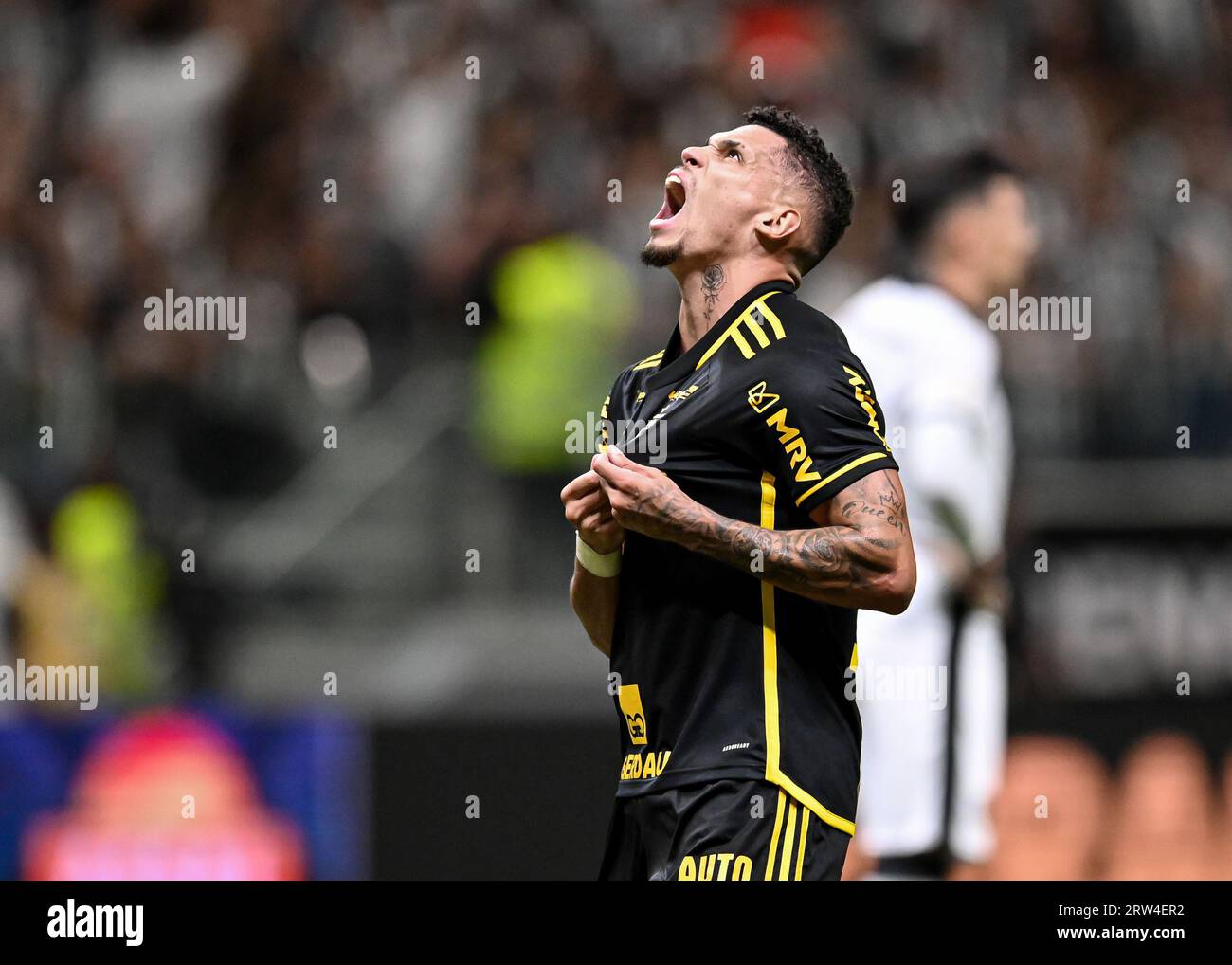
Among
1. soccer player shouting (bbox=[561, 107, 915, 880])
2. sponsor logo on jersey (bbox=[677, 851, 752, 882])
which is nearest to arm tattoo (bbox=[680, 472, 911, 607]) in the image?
soccer player shouting (bbox=[561, 107, 915, 880])

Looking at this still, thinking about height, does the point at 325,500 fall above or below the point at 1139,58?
below

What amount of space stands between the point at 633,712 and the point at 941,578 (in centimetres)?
277

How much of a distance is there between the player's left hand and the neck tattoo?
53 cm

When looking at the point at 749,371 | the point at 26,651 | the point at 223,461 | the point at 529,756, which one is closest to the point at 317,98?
the point at 223,461

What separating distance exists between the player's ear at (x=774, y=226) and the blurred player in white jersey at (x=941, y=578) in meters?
2.32

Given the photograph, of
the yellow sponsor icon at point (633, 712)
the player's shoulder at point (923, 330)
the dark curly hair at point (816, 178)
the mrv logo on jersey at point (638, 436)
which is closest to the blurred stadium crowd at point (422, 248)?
the player's shoulder at point (923, 330)

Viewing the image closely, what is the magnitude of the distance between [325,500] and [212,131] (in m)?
3.31

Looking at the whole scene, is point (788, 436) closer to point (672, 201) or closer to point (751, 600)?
point (751, 600)

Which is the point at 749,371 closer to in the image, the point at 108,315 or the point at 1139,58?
the point at 108,315

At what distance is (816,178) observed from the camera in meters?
4.36

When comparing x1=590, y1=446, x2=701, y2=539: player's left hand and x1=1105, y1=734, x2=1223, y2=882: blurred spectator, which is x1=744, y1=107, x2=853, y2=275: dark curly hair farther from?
x1=1105, y1=734, x2=1223, y2=882: blurred spectator

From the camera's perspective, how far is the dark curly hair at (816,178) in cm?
434

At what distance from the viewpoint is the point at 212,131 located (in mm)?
10641

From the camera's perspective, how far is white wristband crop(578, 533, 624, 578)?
412 cm
